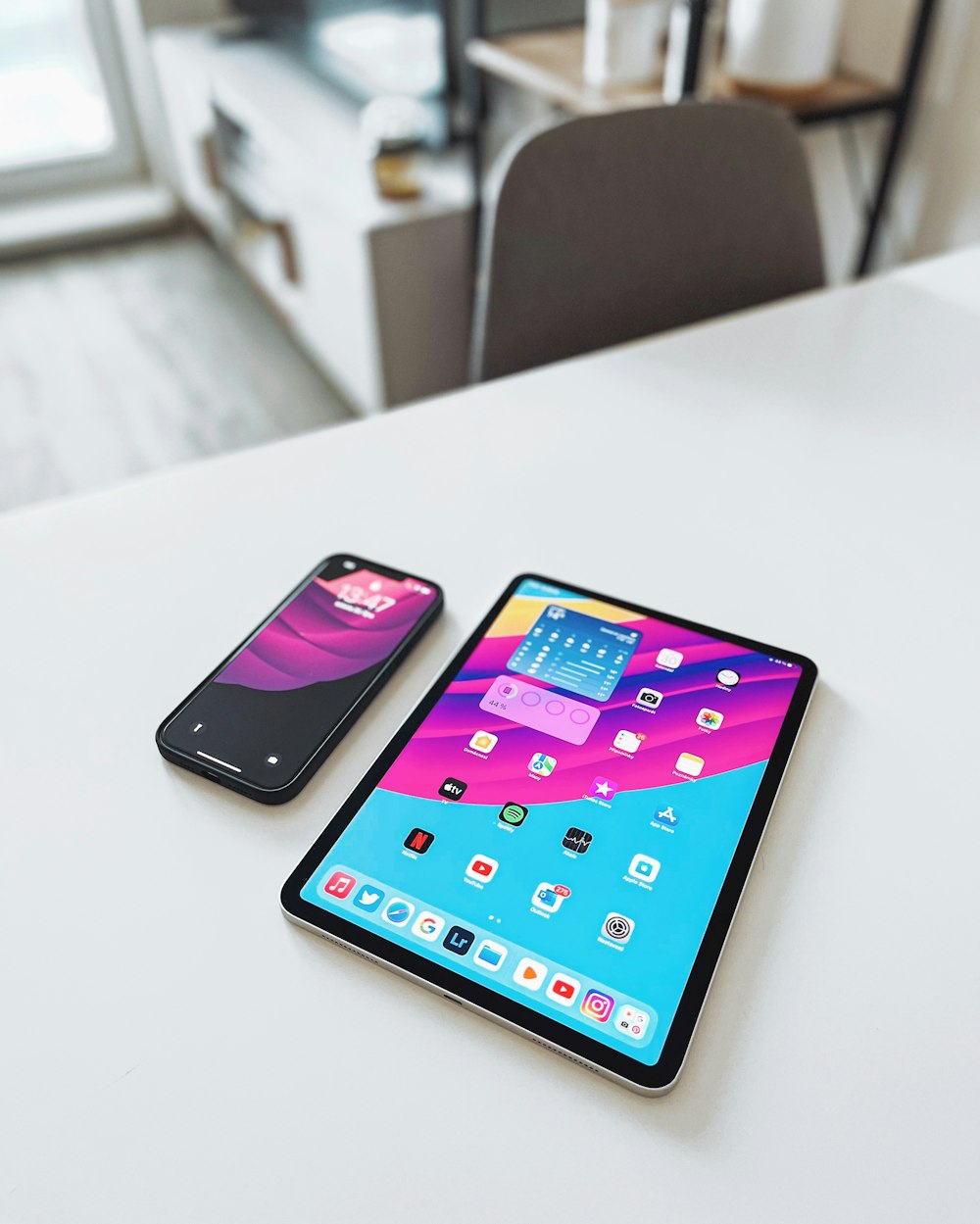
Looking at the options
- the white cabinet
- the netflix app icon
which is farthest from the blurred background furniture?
the netflix app icon

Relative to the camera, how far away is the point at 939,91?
54.3 inches

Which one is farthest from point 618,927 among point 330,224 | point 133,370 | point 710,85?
point 133,370

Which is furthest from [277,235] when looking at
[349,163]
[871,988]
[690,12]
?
[871,988]

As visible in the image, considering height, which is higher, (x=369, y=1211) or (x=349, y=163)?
(x=369, y=1211)

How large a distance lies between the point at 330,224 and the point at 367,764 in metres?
1.54

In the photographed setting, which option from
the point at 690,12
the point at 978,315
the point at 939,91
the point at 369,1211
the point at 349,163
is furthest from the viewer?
the point at 349,163

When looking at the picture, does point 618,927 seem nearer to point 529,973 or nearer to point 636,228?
point 529,973

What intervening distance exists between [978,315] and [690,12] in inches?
25.0

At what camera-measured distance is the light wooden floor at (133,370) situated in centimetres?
203

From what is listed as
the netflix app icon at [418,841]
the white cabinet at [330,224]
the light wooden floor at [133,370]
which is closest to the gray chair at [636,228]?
the netflix app icon at [418,841]

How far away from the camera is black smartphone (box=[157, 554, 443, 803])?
49 cm

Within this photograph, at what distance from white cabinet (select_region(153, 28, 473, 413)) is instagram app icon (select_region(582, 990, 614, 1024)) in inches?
59.9

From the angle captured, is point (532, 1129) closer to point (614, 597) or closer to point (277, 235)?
point (614, 597)

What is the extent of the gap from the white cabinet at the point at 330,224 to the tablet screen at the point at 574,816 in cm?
135
